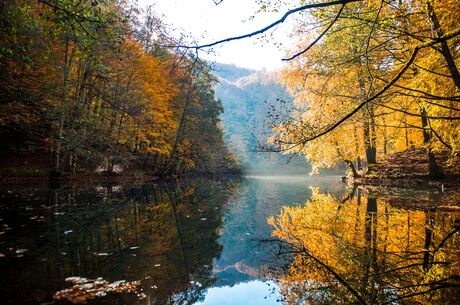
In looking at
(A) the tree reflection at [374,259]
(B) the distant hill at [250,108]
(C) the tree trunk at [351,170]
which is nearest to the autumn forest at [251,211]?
(A) the tree reflection at [374,259]

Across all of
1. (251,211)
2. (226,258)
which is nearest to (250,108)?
(251,211)

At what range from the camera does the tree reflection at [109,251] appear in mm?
3646

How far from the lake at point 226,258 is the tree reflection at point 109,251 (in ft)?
0.06

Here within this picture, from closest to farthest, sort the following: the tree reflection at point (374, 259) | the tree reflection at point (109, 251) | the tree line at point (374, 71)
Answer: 1. the tree reflection at point (374, 259)
2. the tree reflection at point (109, 251)
3. the tree line at point (374, 71)

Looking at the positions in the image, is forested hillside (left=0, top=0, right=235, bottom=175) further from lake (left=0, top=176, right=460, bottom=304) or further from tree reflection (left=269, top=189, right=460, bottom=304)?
tree reflection (left=269, top=189, right=460, bottom=304)

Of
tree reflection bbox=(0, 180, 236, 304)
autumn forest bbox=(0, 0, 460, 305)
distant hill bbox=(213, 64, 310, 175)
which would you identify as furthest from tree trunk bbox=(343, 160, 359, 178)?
distant hill bbox=(213, 64, 310, 175)

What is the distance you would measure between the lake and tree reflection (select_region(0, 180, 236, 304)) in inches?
0.7

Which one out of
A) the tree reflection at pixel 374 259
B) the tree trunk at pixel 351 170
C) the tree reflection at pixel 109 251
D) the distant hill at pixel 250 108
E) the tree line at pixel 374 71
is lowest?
the tree reflection at pixel 109 251

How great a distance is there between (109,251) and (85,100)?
18.6m

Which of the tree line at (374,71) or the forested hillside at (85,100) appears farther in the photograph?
the forested hillside at (85,100)

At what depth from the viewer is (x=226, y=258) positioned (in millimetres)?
5516

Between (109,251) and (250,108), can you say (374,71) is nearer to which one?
(109,251)

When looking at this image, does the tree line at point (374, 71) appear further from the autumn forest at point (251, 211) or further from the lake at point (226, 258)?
the lake at point (226, 258)

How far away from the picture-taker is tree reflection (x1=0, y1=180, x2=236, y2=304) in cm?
365
